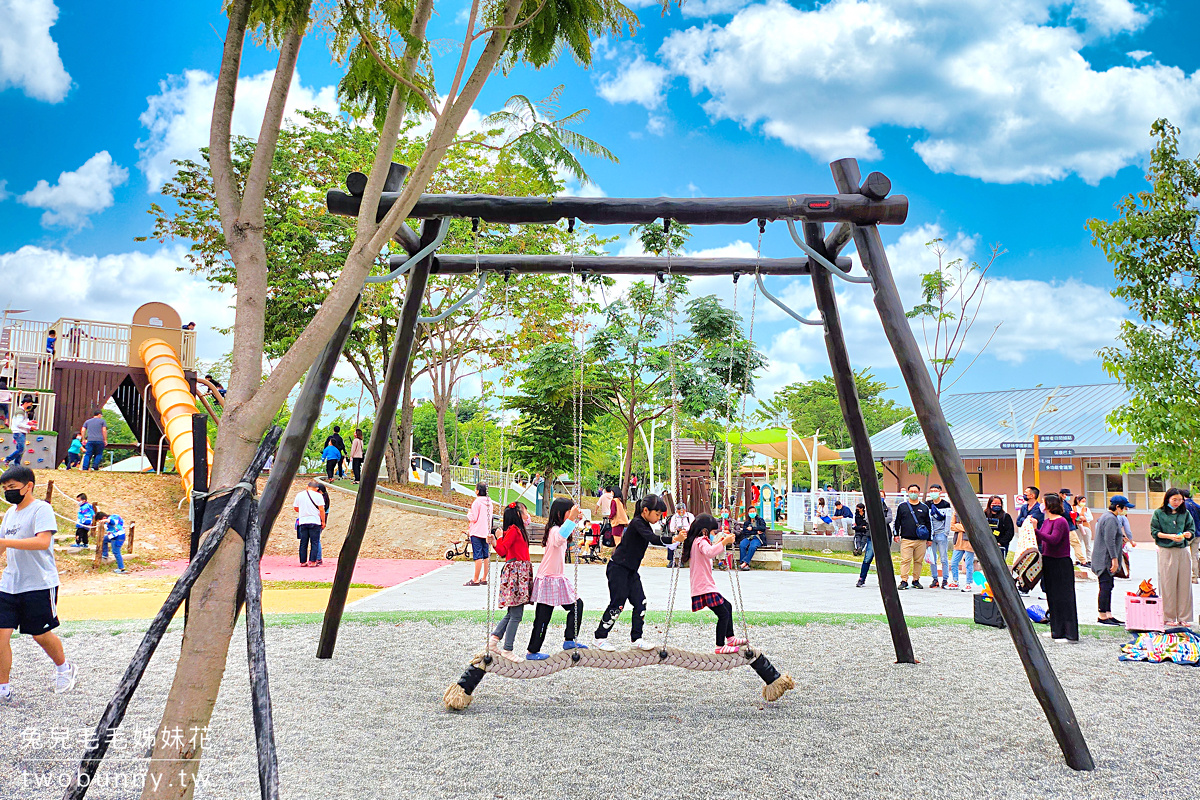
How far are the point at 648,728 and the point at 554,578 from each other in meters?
1.39

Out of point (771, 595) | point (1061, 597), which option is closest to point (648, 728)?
point (1061, 597)

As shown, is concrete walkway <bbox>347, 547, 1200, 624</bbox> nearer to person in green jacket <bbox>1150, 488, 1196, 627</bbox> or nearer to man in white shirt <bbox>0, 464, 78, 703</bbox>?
person in green jacket <bbox>1150, 488, 1196, 627</bbox>

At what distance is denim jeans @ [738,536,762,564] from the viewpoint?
17219mm

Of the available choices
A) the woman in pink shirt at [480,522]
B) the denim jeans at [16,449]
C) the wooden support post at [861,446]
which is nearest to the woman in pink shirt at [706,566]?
the wooden support post at [861,446]

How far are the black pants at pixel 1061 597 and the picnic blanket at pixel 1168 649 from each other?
2.48ft

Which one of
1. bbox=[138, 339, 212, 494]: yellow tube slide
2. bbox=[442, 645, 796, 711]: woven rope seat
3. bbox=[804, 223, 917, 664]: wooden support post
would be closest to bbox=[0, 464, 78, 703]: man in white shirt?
bbox=[442, 645, 796, 711]: woven rope seat

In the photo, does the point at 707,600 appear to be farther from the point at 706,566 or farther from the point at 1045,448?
the point at 1045,448

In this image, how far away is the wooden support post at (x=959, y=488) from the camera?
14.5 feet

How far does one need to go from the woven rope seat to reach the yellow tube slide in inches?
620

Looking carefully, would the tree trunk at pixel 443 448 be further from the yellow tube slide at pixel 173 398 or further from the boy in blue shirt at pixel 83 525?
the boy in blue shirt at pixel 83 525

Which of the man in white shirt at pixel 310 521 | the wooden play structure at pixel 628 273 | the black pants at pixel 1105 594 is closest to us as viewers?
the wooden play structure at pixel 628 273

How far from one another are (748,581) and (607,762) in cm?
1107

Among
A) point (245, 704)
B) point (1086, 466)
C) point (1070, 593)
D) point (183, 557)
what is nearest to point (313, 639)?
point (245, 704)

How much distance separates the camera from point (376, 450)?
6508mm
